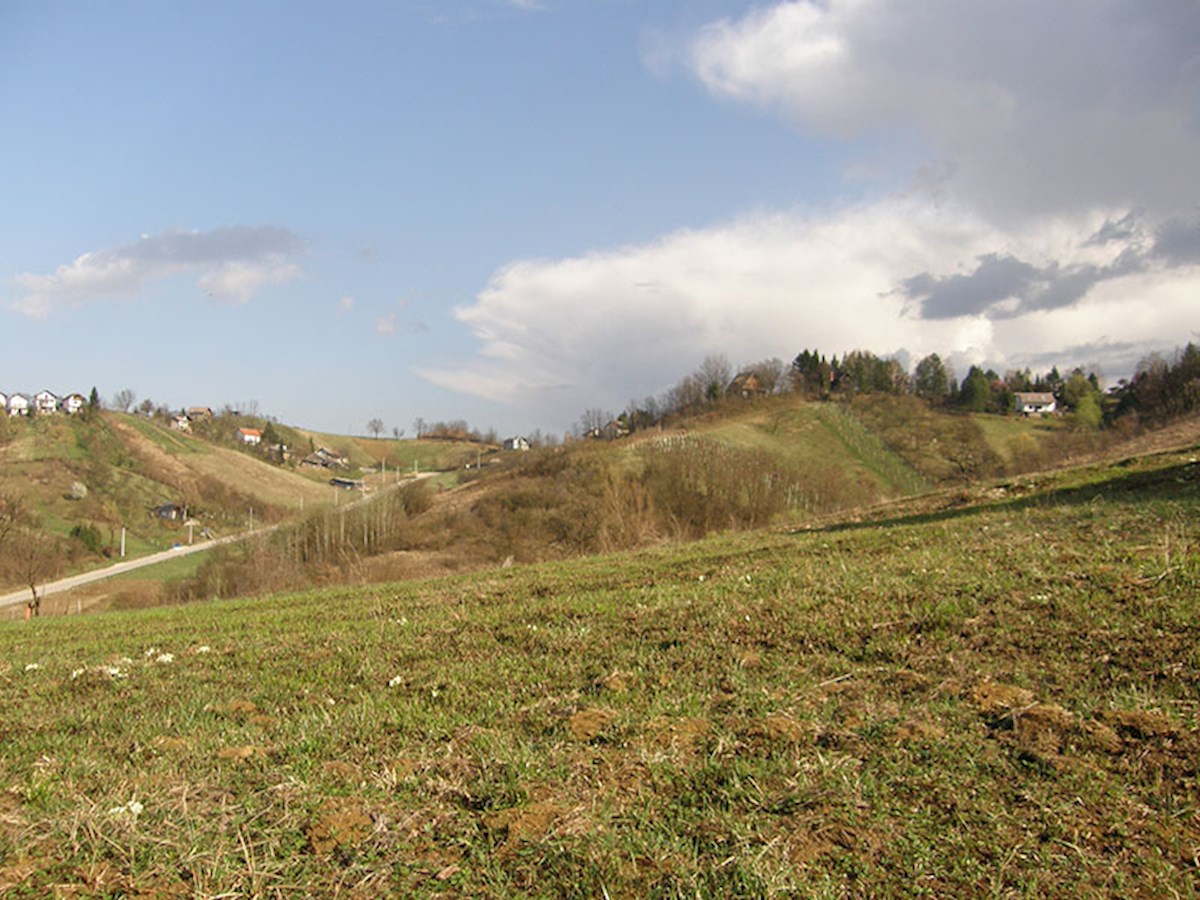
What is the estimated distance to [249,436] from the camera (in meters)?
170

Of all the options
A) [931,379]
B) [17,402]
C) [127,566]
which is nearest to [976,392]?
[931,379]

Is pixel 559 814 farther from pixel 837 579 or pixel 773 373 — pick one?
pixel 773 373

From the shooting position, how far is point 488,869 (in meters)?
3.45

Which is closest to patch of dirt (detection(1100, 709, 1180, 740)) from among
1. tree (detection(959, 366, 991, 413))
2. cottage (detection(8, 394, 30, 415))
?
tree (detection(959, 366, 991, 413))

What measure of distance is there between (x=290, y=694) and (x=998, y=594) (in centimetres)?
640

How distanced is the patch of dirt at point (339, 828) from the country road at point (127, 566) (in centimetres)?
5703

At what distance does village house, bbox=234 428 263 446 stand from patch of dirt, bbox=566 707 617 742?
17458 centimetres

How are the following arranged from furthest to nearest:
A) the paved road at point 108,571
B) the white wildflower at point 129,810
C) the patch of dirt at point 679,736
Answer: the paved road at point 108,571 → the patch of dirt at point 679,736 → the white wildflower at point 129,810

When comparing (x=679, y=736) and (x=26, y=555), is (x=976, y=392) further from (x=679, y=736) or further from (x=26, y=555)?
(x=679, y=736)

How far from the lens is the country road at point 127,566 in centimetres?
5800

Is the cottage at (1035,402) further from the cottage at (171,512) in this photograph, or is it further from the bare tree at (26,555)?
the cottage at (171,512)

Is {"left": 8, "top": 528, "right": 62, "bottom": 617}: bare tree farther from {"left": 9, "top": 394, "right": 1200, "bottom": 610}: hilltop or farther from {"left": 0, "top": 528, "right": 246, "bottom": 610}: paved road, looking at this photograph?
{"left": 9, "top": 394, "right": 1200, "bottom": 610}: hilltop

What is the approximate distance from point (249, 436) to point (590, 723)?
181690mm

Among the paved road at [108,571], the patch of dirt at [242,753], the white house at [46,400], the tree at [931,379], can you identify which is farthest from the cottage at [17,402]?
the patch of dirt at [242,753]
